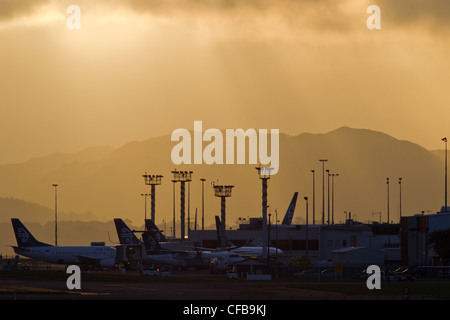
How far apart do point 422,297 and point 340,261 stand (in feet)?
264

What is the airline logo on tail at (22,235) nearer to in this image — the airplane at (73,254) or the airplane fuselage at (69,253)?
the airplane at (73,254)

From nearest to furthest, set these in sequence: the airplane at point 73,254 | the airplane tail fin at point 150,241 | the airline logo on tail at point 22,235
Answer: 1. the airplane at point 73,254
2. the airplane tail fin at point 150,241
3. the airline logo on tail at point 22,235

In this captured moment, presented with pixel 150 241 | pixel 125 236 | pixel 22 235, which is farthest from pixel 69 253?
pixel 125 236

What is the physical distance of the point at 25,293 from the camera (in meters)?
84.1

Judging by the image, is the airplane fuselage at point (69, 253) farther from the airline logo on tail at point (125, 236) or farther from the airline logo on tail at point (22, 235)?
the airline logo on tail at point (125, 236)

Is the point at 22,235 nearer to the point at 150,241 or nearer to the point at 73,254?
the point at 73,254

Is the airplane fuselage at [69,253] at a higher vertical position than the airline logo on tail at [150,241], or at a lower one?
lower

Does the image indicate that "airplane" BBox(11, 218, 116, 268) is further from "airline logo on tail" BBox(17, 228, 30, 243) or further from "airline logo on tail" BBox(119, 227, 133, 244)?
"airline logo on tail" BBox(119, 227, 133, 244)

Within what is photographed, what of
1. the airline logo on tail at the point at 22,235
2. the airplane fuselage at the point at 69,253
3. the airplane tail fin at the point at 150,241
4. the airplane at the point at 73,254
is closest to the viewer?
the airplane at the point at 73,254

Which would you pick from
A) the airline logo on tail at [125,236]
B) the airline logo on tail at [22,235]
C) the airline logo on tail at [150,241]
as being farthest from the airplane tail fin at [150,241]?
the airline logo on tail at [22,235]

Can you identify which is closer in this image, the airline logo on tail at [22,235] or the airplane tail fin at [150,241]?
the airplane tail fin at [150,241]
